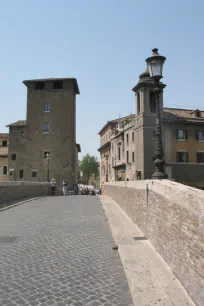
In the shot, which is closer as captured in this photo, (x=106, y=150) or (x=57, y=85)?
(x=57, y=85)

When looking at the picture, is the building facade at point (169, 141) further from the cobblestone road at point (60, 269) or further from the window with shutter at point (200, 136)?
the cobblestone road at point (60, 269)

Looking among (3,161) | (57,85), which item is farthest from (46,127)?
(3,161)

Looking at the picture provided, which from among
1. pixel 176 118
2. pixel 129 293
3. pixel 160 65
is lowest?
pixel 129 293

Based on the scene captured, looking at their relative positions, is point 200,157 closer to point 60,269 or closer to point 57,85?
point 57,85

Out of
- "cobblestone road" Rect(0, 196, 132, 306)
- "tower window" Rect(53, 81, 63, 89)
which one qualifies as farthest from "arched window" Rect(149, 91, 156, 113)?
"cobblestone road" Rect(0, 196, 132, 306)

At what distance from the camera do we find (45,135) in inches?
2293

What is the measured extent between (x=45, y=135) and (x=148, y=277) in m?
54.2

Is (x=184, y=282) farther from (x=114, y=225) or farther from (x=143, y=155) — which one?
(x=143, y=155)

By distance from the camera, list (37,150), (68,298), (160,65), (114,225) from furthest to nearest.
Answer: (37,150) < (114,225) < (160,65) < (68,298)

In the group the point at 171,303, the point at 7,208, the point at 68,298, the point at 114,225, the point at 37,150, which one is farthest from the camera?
the point at 37,150

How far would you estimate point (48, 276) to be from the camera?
5.47 metres

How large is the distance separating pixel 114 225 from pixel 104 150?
235 ft

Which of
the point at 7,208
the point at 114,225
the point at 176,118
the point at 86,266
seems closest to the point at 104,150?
the point at 176,118

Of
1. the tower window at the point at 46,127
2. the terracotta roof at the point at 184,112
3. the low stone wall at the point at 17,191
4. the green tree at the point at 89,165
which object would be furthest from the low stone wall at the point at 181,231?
the green tree at the point at 89,165
